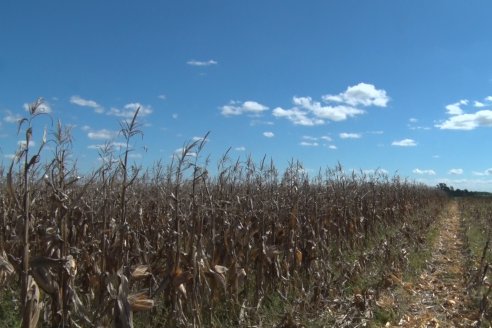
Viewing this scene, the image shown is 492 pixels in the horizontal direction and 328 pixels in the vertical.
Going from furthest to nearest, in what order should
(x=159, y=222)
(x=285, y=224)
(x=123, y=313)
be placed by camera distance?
(x=285, y=224), (x=159, y=222), (x=123, y=313)

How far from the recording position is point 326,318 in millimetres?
6375

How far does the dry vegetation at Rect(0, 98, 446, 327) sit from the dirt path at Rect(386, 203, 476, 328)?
0.59 metres

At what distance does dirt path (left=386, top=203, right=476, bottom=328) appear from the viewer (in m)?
7.00

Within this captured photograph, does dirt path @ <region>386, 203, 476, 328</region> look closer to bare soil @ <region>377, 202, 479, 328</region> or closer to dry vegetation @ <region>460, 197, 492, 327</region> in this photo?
bare soil @ <region>377, 202, 479, 328</region>

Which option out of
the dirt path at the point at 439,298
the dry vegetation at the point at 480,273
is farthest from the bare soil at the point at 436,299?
the dry vegetation at the point at 480,273

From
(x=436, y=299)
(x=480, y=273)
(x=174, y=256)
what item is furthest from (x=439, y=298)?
(x=174, y=256)

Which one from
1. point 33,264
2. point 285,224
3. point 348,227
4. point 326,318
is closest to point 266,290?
point 326,318

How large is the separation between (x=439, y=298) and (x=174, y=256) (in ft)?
17.1

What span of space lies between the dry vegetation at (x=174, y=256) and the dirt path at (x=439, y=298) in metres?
0.59

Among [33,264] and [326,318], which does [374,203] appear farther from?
[33,264]

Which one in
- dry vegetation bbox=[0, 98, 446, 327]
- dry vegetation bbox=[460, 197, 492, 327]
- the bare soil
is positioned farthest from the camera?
the bare soil

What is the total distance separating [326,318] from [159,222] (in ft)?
10.1

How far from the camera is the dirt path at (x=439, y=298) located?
7004 millimetres

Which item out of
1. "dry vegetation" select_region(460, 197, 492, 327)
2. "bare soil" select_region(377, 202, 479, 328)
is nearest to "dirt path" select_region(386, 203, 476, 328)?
"bare soil" select_region(377, 202, 479, 328)
